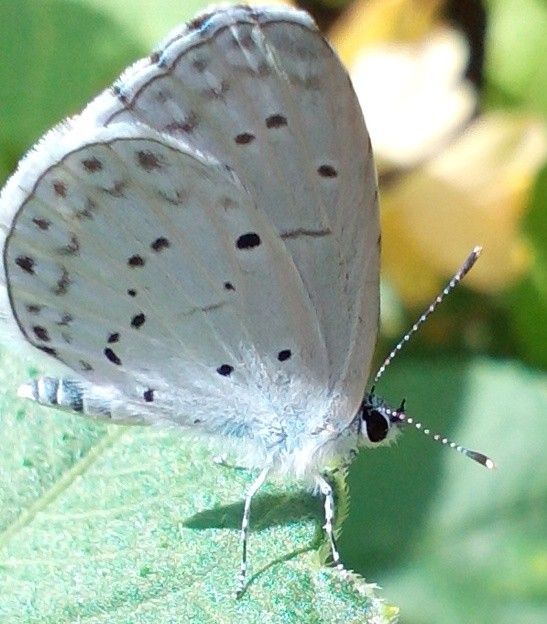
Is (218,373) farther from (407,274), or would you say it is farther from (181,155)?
(407,274)

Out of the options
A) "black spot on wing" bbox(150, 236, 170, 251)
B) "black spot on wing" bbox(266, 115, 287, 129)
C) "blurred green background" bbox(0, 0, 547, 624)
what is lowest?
"black spot on wing" bbox(150, 236, 170, 251)

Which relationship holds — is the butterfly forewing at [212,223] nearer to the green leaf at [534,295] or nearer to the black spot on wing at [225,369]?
the black spot on wing at [225,369]

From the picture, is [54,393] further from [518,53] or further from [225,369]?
[518,53]

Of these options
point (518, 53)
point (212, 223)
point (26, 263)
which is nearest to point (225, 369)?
point (212, 223)

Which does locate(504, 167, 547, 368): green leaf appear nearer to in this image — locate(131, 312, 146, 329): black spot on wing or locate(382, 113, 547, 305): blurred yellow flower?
locate(382, 113, 547, 305): blurred yellow flower

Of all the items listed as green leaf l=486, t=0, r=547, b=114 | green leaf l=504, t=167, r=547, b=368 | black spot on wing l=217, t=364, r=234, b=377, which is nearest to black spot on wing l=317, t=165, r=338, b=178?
black spot on wing l=217, t=364, r=234, b=377

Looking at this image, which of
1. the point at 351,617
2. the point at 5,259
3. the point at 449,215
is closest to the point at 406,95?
the point at 449,215
